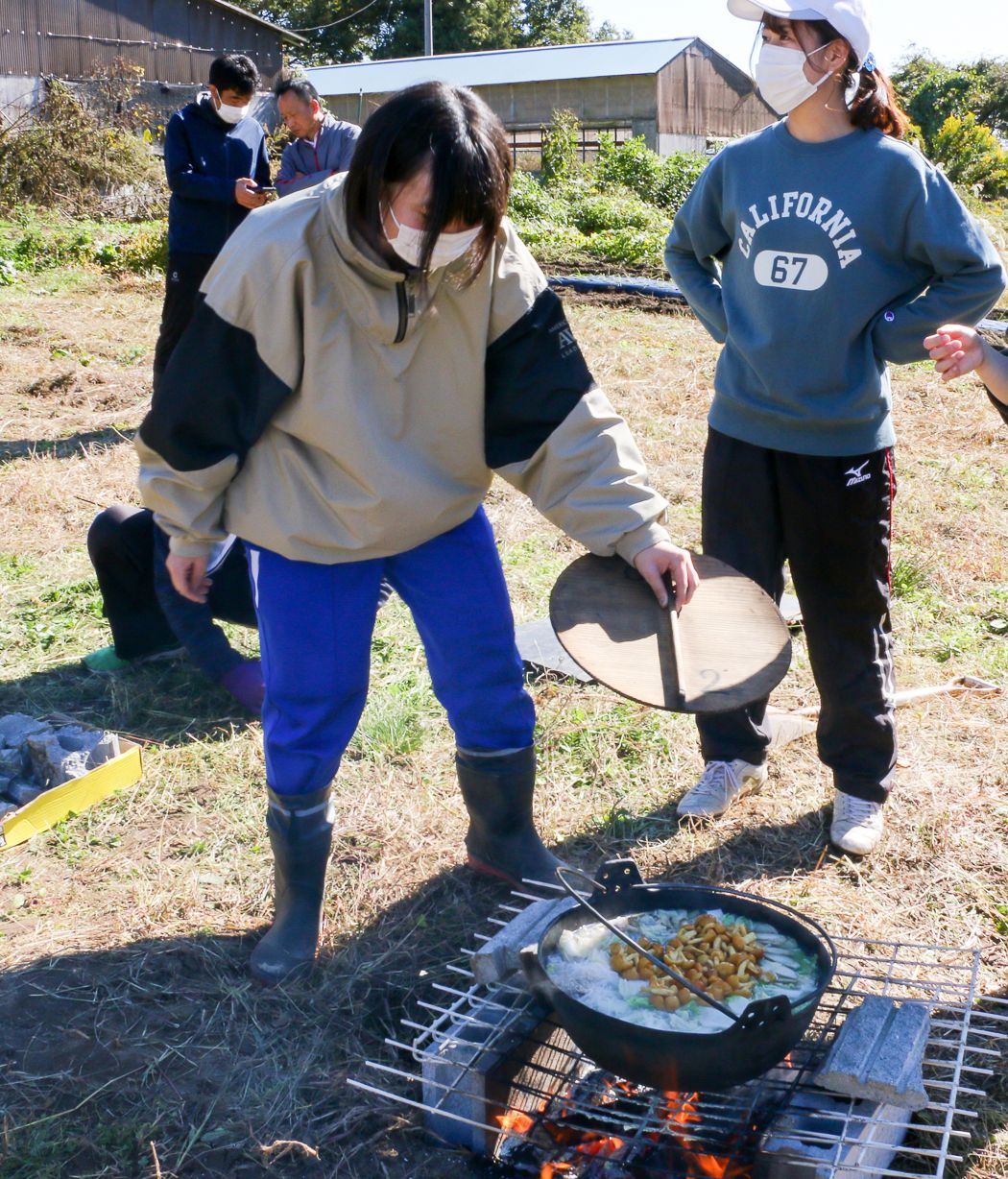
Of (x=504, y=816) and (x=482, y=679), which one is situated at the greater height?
(x=482, y=679)

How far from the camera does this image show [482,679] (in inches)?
104

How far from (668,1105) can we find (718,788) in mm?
1342

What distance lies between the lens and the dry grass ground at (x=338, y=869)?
90.1 inches

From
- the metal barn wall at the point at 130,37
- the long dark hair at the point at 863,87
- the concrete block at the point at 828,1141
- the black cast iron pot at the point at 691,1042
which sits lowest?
the concrete block at the point at 828,1141

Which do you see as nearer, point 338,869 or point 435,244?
point 435,244

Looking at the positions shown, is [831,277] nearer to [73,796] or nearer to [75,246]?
[73,796]

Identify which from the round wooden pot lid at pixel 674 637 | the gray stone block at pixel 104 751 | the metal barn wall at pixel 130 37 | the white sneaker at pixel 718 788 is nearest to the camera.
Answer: the round wooden pot lid at pixel 674 637

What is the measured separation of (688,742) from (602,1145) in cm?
180

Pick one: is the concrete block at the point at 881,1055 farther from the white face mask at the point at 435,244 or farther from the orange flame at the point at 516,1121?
the white face mask at the point at 435,244

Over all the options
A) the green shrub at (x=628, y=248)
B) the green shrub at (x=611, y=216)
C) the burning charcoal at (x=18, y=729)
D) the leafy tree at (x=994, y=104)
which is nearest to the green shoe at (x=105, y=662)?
the burning charcoal at (x=18, y=729)

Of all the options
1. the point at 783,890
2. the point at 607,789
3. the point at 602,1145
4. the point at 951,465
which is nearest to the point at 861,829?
the point at 783,890

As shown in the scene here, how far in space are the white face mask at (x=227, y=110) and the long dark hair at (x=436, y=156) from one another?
4932 mm

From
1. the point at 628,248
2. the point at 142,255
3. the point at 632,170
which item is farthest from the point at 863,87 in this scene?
the point at 632,170

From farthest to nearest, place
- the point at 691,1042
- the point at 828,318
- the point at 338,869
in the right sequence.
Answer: the point at 338,869 < the point at 828,318 < the point at 691,1042
